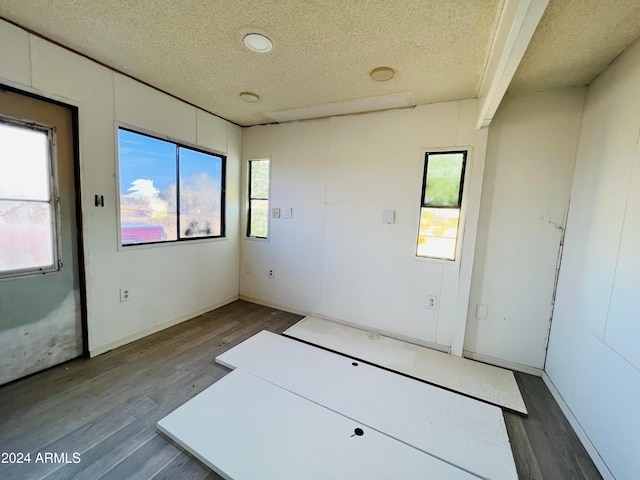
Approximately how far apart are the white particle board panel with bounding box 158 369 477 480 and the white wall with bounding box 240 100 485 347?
146cm

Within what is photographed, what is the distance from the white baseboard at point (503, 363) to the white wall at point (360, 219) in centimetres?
24

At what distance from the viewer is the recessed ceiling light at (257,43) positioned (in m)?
1.74

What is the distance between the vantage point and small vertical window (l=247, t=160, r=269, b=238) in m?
3.71

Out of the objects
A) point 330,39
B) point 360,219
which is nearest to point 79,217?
point 330,39

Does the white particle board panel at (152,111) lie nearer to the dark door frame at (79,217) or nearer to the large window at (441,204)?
the dark door frame at (79,217)

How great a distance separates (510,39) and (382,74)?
1056 mm

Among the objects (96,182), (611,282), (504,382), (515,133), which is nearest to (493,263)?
(611,282)

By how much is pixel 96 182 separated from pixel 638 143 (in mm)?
3916

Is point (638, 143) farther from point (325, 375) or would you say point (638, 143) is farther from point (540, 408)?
point (325, 375)

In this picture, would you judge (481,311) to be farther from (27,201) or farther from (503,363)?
(27,201)

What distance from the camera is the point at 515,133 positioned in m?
2.34

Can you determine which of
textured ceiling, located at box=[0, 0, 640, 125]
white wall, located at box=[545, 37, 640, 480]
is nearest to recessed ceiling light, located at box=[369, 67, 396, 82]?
textured ceiling, located at box=[0, 0, 640, 125]

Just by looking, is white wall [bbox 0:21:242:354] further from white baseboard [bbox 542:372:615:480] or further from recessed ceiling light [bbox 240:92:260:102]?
white baseboard [bbox 542:372:615:480]

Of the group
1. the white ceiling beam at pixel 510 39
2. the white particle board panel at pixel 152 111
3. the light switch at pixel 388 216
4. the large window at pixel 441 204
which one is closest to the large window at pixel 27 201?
the white particle board panel at pixel 152 111
